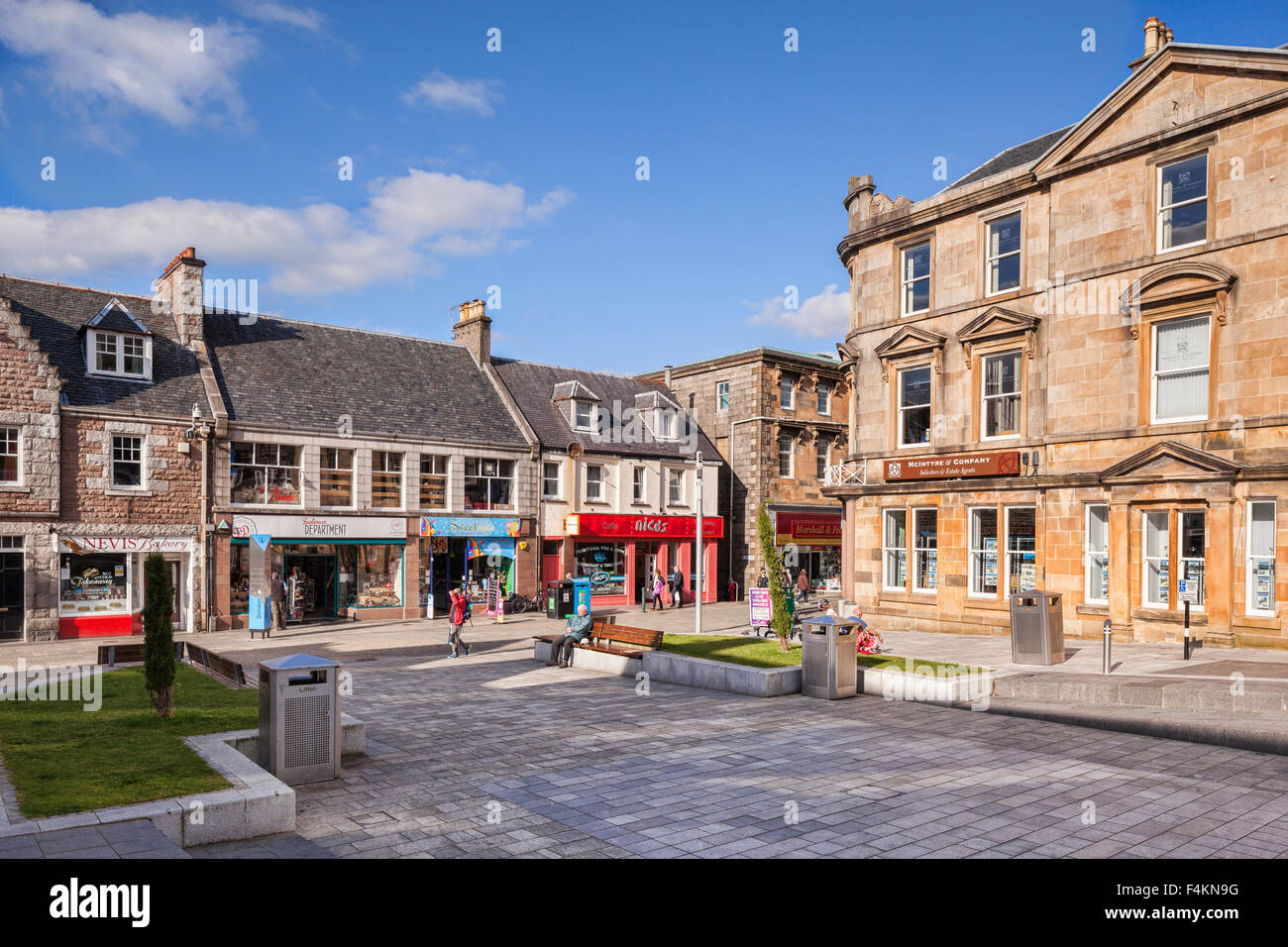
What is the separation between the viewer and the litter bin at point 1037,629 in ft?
55.5

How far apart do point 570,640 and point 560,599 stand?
1156 centimetres

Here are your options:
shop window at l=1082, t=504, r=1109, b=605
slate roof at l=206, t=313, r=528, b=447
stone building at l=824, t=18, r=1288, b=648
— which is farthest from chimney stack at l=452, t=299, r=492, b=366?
shop window at l=1082, t=504, r=1109, b=605

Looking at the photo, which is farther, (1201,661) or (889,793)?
(1201,661)

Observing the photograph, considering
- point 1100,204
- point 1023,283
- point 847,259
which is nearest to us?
point 1100,204

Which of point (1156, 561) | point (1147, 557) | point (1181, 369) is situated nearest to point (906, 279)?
point (1181, 369)

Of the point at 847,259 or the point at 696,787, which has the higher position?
the point at 847,259

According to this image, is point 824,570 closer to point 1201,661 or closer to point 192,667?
point 1201,661

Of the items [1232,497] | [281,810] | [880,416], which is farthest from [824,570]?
[281,810]

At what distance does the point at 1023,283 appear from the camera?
2227cm

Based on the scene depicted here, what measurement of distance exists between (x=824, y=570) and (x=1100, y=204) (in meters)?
25.2

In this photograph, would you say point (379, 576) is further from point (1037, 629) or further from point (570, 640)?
point (1037, 629)

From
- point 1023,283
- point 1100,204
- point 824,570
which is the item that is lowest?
point 824,570

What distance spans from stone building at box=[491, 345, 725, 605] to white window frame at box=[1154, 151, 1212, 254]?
1879 cm

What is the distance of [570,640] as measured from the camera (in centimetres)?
1909
